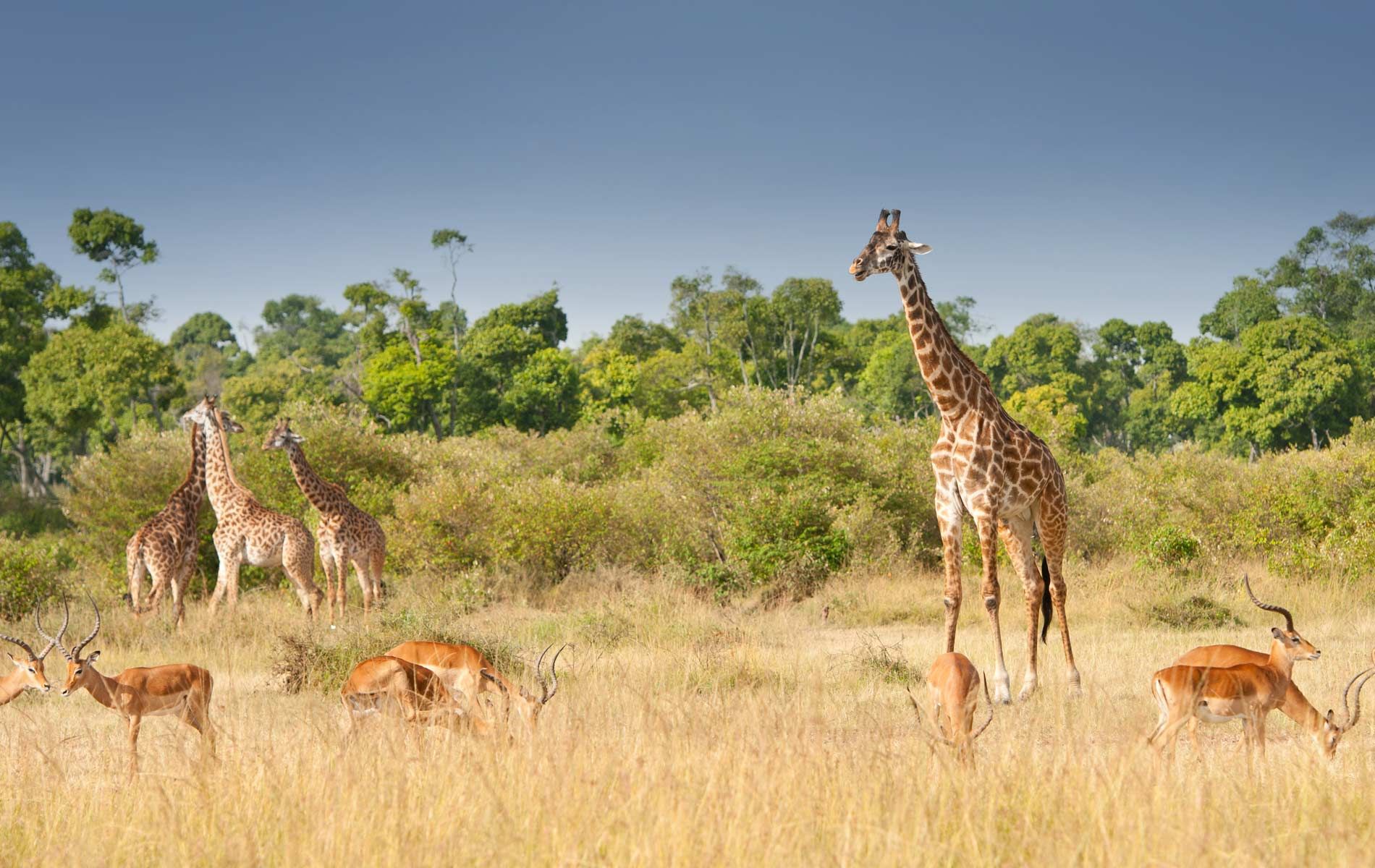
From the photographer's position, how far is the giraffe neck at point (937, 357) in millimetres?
9562

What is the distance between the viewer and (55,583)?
49.8 feet

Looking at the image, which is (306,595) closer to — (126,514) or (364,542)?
(364,542)

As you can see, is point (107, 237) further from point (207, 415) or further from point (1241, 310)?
point (1241, 310)

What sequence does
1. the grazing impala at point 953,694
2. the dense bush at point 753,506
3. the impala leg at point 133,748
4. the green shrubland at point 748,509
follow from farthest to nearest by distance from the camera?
1. the dense bush at point 753,506
2. the green shrubland at point 748,509
3. the impala leg at point 133,748
4. the grazing impala at point 953,694

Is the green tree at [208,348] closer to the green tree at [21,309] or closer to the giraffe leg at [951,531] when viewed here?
the green tree at [21,309]

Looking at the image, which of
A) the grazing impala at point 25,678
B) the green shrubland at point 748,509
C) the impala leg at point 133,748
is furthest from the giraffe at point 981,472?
the green shrubland at point 748,509

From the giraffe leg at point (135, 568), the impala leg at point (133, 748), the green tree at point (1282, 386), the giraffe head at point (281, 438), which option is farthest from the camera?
the green tree at point (1282, 386)

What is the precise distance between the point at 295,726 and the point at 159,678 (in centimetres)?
88

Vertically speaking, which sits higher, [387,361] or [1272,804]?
[387,361]

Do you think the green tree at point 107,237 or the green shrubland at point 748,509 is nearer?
the green shrubland at point 748,509

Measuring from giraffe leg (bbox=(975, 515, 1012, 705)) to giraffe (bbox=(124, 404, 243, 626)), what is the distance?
9.38m

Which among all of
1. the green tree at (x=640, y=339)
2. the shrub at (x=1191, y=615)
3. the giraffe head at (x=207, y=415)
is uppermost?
the green tree at (x=640, y=339)

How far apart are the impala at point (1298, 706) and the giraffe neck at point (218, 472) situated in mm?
11913

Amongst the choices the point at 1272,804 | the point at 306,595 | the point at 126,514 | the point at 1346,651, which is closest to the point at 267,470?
the point at 126,514
